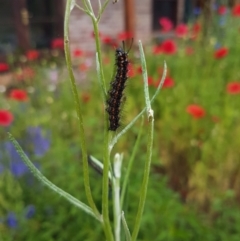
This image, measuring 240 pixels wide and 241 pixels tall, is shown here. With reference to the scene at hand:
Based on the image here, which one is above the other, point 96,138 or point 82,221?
point 96,138

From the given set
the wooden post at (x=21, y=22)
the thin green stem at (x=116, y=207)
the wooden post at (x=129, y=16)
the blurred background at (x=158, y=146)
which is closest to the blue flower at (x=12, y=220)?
the blurred background at (x=158, y=146)

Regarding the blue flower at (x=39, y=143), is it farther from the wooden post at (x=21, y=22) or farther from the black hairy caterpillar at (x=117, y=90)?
the wooden post at (x=21, y=22)

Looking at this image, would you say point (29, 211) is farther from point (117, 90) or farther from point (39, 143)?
point (117, 90)

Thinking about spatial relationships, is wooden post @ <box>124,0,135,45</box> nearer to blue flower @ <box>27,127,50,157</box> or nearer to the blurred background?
the blurred background

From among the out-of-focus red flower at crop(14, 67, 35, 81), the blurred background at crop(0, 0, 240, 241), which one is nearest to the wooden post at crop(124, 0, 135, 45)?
the blurred background at crop(0, 0, 240, 241)

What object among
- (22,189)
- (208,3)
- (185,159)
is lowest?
(185,159)

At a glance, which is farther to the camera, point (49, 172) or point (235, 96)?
point (235, 96)

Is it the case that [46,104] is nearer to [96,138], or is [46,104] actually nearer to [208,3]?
[96,138]

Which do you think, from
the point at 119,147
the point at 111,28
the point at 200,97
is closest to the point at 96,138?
the point at 119,147
